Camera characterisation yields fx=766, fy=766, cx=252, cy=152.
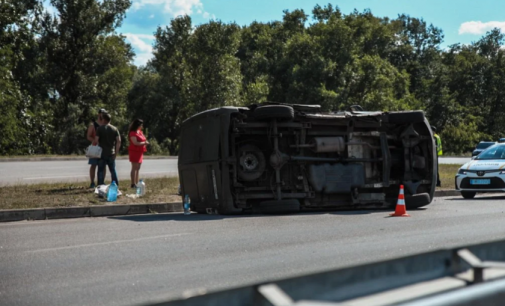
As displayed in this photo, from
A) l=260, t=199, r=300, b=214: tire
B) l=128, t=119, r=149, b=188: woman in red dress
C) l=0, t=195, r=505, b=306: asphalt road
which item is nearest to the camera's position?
l=0, t=195, r=505, b=306: asphalt road

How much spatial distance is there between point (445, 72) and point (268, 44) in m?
22.9

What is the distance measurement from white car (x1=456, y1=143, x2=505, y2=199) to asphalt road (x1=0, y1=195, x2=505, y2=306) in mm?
5377

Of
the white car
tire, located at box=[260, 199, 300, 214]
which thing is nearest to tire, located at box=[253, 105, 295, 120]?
tire, located at box=[260, 199, 300, 214]

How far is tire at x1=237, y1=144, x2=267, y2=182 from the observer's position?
44.1 feet

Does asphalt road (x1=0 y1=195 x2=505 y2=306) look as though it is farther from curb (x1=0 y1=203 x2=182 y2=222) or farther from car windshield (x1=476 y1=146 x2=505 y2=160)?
car windshield (x1=476 y1=146 x2=505 y2=160)

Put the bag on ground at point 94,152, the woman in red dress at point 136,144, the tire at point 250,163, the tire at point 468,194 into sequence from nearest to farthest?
1. the tire at point 250,163
2. the bag on ground at point 94,152
3. the woman in red dress at point 136,144
4. the tire at point 468,194

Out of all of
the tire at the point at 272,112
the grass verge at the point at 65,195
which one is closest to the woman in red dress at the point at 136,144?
the grass verge at the point at 65,195

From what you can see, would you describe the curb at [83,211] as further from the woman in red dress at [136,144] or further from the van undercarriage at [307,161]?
the woman in red dress at [136,144]

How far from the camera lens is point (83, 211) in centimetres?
1387

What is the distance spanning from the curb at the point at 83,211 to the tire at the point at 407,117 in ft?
15.1

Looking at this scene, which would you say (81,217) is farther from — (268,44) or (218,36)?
(268,44)

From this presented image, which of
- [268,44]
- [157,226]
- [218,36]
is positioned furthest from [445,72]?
[157,226]

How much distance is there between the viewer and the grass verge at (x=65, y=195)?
14125mm

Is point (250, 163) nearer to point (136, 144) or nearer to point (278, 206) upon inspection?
point (278, 206)
